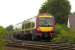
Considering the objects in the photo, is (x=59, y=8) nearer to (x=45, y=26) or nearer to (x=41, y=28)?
(x=45, y=26)

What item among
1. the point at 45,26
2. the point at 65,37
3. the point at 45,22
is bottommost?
the point at 65,37

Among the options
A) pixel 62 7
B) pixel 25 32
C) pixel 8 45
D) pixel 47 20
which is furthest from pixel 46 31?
pixel 62 7

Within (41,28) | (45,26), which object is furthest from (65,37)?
(45,26)

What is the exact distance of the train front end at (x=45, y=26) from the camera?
2511 cm

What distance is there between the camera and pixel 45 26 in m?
25.8

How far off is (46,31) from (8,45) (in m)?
16.2

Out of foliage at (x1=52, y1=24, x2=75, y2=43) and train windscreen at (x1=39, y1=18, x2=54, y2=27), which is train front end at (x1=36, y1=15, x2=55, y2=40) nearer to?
train windscreen at (x1=39, y1=18, x2=54, y2=27)

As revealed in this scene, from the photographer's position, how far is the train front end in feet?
82.4

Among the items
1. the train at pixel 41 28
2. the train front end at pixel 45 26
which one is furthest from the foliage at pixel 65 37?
the train front end at pixel 45 26

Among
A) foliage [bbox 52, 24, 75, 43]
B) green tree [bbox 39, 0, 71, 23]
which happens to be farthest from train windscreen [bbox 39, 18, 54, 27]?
green tree [bbox 39, 0, 71, 23]

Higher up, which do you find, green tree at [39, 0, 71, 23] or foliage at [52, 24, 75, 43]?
green tree at [39, 0, 71, 23]

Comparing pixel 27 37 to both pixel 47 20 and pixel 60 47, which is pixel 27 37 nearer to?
pixel 47 20

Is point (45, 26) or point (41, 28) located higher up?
point (45, 26)

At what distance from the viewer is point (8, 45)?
30.6ft
